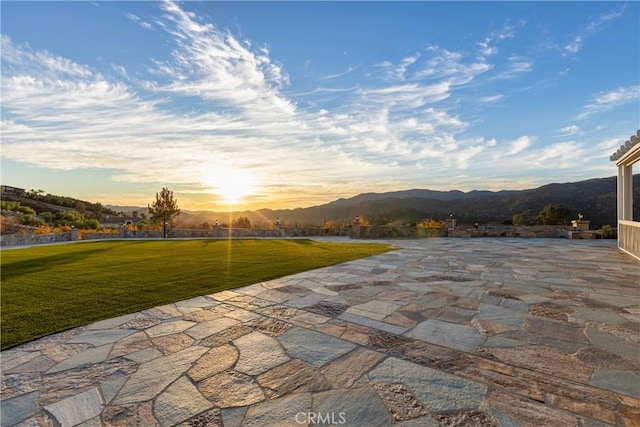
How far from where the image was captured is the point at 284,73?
810cm

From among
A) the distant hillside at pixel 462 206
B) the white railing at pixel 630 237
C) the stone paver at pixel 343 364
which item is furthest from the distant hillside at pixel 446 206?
the stone paver at pixel 343 364

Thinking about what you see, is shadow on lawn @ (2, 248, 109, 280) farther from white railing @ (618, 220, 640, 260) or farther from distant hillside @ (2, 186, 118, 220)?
distant hillside @ (2, 186, 118, 220)

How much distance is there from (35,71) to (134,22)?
8.12 feet

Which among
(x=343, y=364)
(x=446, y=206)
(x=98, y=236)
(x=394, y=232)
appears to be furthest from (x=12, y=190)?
(x=446, y=206)

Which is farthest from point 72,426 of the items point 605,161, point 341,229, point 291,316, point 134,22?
point 341,229

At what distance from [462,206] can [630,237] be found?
2184cm

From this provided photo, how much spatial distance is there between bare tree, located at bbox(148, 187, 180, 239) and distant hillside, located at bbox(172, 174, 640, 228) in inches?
155

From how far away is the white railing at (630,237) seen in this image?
698cm

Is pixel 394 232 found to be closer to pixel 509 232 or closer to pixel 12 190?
pixel 509 232

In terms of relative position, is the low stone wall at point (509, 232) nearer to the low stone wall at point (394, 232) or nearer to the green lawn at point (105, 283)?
the low stone wall at point (394, 232)

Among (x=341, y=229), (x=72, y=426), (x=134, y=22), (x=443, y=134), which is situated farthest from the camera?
(x=341, y=229)

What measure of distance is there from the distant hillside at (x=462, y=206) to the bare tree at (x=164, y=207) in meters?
3.93

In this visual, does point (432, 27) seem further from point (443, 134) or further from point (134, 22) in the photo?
point (134, 22)

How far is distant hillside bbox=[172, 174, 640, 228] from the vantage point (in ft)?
70.5
